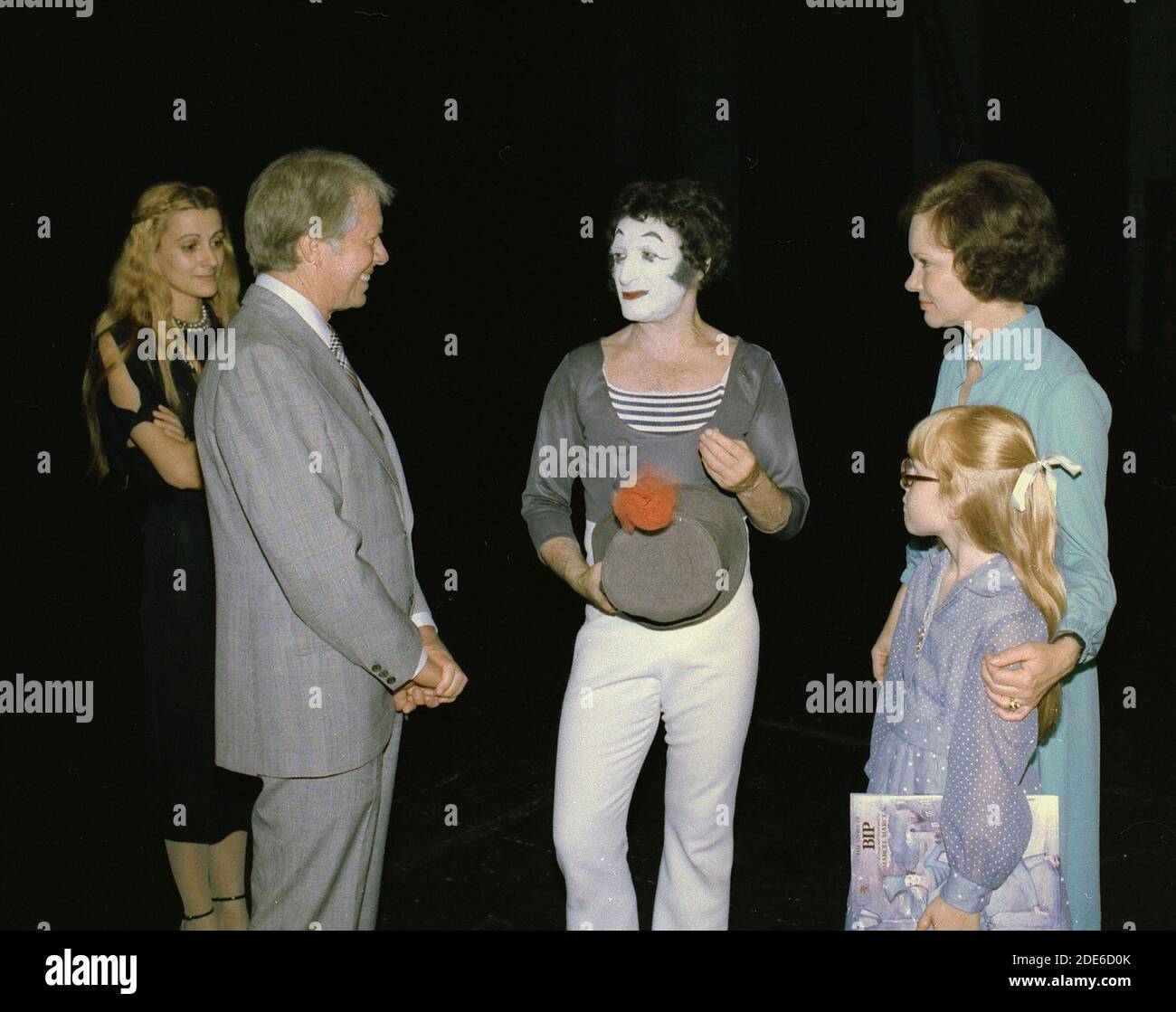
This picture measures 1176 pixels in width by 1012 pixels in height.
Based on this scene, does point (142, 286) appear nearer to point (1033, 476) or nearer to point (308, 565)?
point (308, 565)

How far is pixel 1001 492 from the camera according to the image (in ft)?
7.55

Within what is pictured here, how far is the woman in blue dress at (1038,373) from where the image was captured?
7.95ft

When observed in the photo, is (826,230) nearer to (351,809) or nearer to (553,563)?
(553,563)

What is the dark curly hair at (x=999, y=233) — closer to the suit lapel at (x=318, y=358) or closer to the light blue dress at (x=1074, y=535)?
the light blue dress at (x=1074, y=535)

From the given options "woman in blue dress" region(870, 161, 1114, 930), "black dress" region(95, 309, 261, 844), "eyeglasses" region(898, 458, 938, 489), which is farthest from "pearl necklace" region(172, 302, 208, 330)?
"eyeglasses" region(898, 458, 938, 489)

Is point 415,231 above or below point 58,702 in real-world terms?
above

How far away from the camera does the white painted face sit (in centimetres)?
281

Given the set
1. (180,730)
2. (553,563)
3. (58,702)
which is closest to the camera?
(553,563)

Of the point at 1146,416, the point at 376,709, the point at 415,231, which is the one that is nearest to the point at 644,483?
the point at 376,709

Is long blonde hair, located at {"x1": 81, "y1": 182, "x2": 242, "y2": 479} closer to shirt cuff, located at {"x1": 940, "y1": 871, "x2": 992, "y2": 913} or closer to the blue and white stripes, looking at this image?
the blue and white stripes

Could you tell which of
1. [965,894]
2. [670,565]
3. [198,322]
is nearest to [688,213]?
[670,565]

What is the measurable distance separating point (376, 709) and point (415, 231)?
10.5 feet

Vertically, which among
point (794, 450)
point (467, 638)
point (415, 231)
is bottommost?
point (467, 638)

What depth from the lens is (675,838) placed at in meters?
2.88
